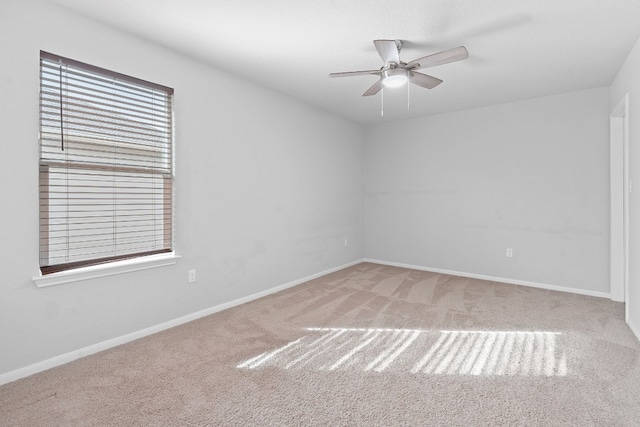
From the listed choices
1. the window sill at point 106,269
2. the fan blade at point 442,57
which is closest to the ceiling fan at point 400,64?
the fan blade at point 442,57

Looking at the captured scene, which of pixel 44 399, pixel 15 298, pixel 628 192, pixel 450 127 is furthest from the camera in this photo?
pixel 450 127

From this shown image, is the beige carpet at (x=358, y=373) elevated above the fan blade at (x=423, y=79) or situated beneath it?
situated beneath

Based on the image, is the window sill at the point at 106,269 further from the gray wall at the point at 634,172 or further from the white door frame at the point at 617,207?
the white door frame at the point at 617,207

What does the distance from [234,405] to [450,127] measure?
4615mm

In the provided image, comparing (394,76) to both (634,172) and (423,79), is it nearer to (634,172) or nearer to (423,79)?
(423,79)

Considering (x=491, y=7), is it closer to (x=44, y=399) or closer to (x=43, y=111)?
(x=43, y=111)

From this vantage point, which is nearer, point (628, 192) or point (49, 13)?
point (49, 13)

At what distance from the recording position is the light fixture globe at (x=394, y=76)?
2.56 m

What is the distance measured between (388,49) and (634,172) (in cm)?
245

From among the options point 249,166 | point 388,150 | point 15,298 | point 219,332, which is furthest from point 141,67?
point 388,150

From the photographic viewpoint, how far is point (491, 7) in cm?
215

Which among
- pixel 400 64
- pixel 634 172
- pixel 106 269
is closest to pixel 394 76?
pixel 400 64

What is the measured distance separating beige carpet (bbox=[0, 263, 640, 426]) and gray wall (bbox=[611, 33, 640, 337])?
24cm

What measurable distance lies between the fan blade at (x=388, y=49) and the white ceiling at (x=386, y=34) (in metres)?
0.22
